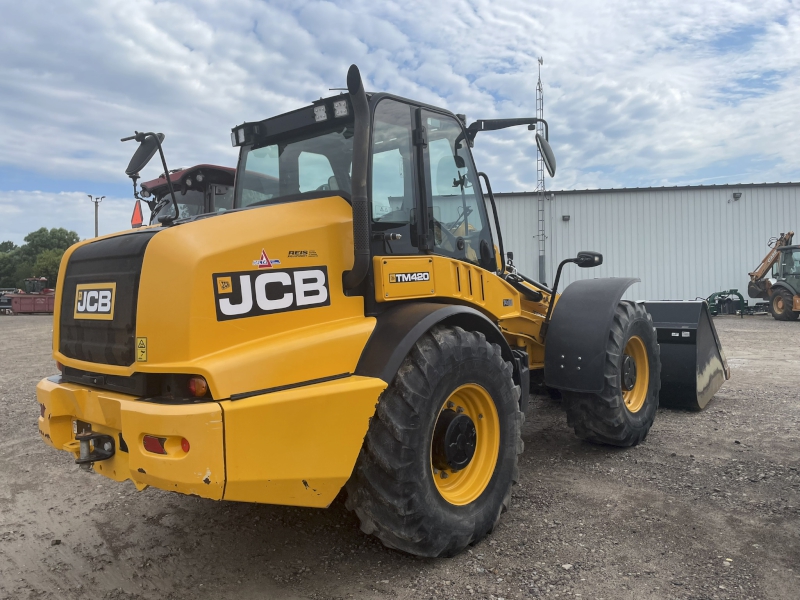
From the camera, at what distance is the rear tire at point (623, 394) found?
4.57 meters

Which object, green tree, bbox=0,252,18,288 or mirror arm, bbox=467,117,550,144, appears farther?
green tree, bbox=0,252,18,288

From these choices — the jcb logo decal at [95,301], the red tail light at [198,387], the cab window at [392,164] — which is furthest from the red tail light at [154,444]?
the cab window at [392,164]

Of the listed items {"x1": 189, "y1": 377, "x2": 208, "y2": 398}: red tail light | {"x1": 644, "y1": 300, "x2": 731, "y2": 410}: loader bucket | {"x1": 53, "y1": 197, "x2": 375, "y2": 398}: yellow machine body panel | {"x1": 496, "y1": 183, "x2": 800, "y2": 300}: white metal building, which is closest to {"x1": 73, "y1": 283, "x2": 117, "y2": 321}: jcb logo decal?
{"x1": 53, "y1": 197, "x2": 375, "y2": 398}: yellow machine body panel

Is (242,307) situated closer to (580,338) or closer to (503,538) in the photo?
(503,538)

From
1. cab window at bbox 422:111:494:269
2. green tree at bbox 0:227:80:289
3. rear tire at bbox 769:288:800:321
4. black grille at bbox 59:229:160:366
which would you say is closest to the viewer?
black grille at bbox 59:229:160:366

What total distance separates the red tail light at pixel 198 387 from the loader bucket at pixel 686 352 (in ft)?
16.1

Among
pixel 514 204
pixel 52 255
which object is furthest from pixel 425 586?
pixel 52 255

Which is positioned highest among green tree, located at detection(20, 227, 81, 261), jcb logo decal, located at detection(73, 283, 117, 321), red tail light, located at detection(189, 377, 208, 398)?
green tree, located at detection(20, 227, 81, 261)

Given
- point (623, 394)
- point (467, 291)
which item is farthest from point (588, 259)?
point (623, 394)

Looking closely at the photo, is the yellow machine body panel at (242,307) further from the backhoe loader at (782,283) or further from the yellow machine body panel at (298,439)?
the backhoe loader at (782,283)

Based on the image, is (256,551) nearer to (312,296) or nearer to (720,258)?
(312,296)

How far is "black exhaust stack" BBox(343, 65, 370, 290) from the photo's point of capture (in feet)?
9.68

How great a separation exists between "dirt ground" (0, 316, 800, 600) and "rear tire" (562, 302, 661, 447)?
22 centimetres

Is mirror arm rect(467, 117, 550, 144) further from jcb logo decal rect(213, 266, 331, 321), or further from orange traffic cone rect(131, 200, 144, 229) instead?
orange traffic cone rect(131, 200, 144, 229)
